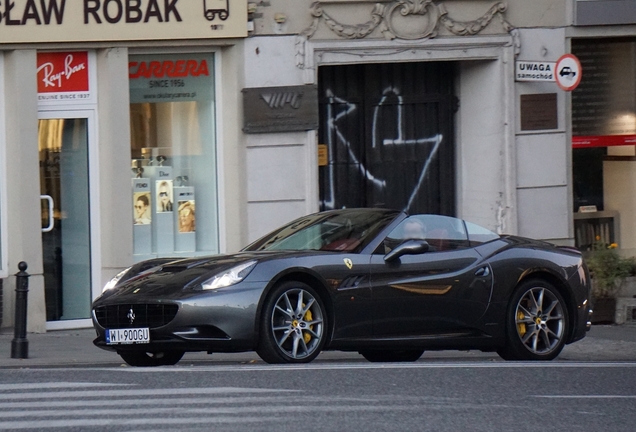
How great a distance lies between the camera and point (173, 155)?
15.6 meters

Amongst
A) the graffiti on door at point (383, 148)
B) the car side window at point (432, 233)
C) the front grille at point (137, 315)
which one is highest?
the graffiti on door at point (383, 148)

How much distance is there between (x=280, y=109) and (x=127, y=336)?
6.40 metres

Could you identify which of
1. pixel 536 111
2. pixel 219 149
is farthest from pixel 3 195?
pixel 536 111

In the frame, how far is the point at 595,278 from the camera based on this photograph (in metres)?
15.6

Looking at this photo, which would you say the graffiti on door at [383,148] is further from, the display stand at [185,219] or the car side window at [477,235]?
the car side window at [477,235]

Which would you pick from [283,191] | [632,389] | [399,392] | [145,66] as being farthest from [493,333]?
[145,66]

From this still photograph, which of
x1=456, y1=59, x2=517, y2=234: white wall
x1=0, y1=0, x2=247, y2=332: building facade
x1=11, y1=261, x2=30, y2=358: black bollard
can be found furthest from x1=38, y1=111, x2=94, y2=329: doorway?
x1=456, y1=59, x2=517, y2=234: white wall

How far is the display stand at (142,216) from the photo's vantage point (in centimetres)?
1530

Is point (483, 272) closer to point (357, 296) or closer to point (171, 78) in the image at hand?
point (357, 296)

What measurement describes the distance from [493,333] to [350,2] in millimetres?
6336

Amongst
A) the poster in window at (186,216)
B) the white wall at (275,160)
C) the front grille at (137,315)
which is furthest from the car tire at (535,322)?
the poster in window at (186,216)

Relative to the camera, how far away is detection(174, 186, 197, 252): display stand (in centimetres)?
1556

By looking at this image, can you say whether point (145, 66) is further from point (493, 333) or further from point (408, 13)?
point (493, 333)

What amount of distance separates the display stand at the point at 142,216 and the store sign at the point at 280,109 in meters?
1.44
